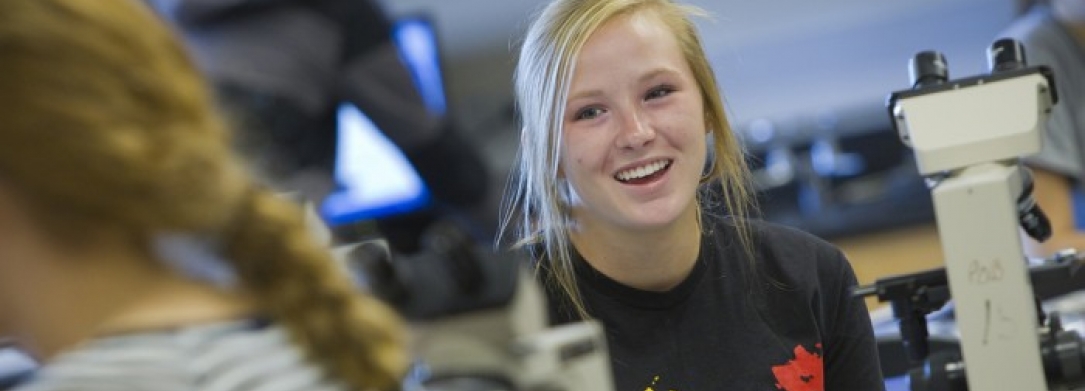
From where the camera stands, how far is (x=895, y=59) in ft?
13.4

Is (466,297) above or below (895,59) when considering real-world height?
below

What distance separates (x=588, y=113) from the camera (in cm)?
158

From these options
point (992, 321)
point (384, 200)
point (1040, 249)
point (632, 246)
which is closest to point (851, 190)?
point (384, 200)

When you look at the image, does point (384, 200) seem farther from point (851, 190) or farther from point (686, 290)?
point (686, 290)

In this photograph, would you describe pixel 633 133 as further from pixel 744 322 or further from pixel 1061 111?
pixel 1061 111

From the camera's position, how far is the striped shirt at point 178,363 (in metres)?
0.81

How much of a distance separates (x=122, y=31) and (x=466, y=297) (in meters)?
0.30

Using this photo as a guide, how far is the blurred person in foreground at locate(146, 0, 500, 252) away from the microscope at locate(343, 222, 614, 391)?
376mm

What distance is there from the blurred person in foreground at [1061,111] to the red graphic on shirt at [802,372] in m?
0.80

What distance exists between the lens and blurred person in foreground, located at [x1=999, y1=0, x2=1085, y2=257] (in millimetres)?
2270

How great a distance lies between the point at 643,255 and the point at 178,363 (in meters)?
0.88

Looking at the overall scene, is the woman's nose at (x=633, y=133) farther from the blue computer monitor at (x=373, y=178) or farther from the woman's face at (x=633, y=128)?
the blue computer monitor at (x=373, y=178)

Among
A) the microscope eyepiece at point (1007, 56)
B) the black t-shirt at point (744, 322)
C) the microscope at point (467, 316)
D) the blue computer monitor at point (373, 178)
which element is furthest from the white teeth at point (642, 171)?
the blue computer monitor at point (373, 178)

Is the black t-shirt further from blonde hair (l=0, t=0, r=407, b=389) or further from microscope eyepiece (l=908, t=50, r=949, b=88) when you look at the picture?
blonde hair (l=0, t=0, r=407, b=389)
